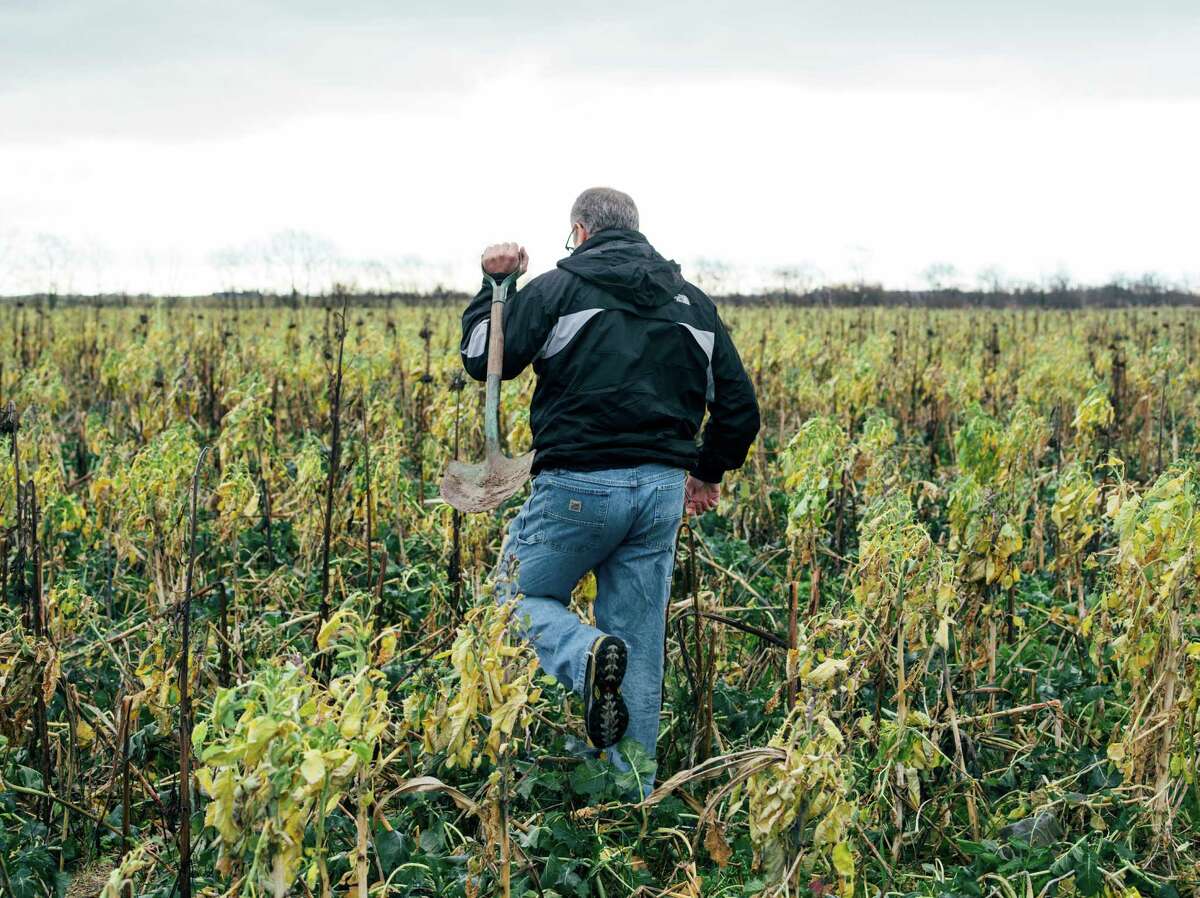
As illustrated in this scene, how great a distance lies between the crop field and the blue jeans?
18cm

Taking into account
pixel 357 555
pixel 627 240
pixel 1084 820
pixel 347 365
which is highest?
pixel 627 240

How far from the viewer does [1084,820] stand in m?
3.09

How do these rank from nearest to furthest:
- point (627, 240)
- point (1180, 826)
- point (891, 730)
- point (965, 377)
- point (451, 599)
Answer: point (891, 730), point (1180, 826), point (627, 240), point (451, 599), point (965, 377)

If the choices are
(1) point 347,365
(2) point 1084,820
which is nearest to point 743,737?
(2) point 1084,820

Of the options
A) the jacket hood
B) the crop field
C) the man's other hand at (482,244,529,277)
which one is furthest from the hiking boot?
the man's other hand at (482,244,529,277)

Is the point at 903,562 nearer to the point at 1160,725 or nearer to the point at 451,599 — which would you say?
the point at 1160,725

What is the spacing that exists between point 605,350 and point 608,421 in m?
0.22

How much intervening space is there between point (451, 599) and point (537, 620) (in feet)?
3.84

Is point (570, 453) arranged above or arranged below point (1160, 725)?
above

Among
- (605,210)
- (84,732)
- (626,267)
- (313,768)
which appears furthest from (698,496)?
→ (313,768)

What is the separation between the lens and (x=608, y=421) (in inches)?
124

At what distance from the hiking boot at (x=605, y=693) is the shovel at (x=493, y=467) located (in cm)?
59

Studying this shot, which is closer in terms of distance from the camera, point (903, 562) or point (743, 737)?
point (903, 562)

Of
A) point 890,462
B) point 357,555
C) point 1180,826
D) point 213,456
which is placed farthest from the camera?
point 213,456
